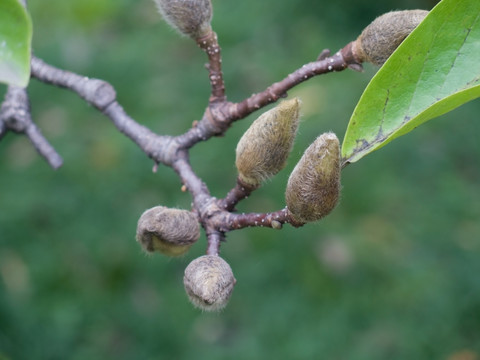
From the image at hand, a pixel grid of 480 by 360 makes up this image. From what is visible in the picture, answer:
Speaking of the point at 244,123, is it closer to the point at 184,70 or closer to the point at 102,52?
the point at 184,70

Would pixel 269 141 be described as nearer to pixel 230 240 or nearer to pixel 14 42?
pixel 14 42

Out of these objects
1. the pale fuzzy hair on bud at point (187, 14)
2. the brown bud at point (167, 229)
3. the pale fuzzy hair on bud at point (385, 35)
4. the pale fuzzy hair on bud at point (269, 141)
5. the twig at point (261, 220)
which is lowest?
the twig at point (261, 220)

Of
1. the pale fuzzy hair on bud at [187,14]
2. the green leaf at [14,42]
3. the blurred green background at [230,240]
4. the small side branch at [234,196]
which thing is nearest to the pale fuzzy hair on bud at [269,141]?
the small side branch at [234,196]

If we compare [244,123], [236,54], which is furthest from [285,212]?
[236,54]

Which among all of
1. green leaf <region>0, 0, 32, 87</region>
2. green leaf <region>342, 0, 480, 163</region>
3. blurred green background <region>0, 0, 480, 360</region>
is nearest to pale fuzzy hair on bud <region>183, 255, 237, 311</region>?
green leaf <region>342, 0, 480, 163</region>

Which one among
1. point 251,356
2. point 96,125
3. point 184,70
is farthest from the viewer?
point 184,70

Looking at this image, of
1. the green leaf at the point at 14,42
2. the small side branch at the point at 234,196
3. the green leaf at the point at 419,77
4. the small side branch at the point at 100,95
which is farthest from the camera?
the small side branch at the point at 100,95

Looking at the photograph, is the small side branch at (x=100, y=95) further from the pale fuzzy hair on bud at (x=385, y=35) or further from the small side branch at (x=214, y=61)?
the pale fuzzy hair on bud at (x=385, y=35)
